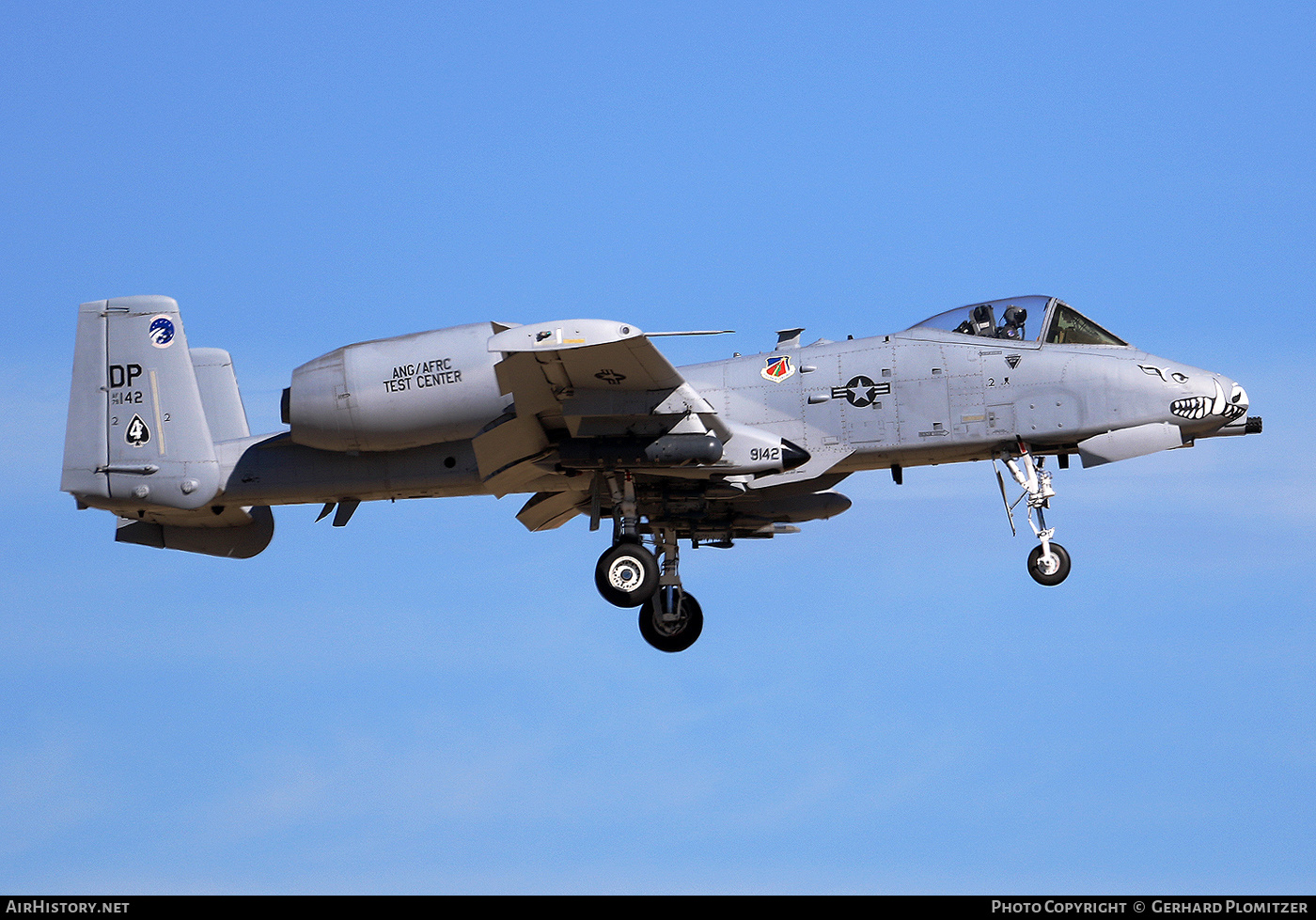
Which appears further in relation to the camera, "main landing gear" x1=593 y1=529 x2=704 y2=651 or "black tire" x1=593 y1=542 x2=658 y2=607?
"main landing gear" x1=593 y1=529 x2=704 y2=651

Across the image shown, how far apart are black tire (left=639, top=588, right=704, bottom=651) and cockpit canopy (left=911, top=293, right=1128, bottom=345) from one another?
17.1 ft

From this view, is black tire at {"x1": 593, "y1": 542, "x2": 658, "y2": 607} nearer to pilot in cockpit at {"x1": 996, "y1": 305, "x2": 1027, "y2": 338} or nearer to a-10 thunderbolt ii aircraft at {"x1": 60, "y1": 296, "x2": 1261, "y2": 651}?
a-10 thunderbolt ii aircraft at {"x1": 60, "y1": 296, "x2": 1261, "y2": 651}

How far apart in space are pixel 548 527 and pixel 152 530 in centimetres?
565

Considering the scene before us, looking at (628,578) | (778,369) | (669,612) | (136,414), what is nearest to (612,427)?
(628,578)

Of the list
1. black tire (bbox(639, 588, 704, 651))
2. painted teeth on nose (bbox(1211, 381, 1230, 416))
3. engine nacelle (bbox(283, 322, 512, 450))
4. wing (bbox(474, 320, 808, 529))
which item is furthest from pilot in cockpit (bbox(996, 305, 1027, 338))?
engine nacelle (bbox(283, 322, 512, 450))

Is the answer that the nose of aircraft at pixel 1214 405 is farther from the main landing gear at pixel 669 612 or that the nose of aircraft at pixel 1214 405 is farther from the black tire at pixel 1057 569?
the main landing gear at pixel 669 612

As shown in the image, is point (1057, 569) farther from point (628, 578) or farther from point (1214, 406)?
point (628, 578)

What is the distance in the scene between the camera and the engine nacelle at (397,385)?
59.5ft

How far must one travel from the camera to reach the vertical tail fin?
64.4 ft

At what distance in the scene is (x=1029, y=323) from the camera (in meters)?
19.3

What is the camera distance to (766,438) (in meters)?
18.9

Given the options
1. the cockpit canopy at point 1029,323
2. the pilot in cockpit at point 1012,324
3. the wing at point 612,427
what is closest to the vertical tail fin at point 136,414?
the wing at point 612,427

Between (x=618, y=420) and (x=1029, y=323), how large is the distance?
216 inches
